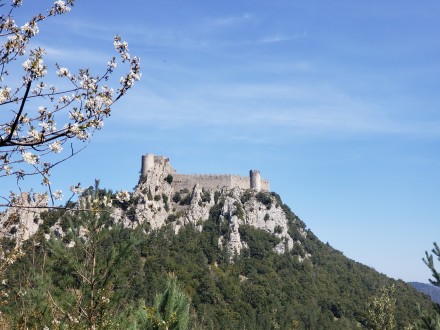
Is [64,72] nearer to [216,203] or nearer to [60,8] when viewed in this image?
[60,8]

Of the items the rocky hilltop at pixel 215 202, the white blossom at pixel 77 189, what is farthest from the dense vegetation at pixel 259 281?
the white blossom at pixel 77 189

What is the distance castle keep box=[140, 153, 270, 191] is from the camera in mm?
72812

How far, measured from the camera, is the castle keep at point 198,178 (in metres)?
72.8

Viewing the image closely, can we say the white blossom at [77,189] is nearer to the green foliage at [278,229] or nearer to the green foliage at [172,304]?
the green foliage at [172,304]

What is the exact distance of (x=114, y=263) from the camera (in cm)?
1294

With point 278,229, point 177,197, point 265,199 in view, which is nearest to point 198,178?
point 177,197

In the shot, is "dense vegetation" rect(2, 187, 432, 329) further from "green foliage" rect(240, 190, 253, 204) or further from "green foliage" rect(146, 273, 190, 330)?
"green foliage" rect(146, 273, 190, 330)

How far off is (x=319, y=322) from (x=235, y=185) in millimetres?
26752

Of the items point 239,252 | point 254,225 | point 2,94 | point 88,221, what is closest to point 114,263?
point 88,221

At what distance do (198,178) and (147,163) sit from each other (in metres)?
9.22

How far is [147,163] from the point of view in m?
72.8

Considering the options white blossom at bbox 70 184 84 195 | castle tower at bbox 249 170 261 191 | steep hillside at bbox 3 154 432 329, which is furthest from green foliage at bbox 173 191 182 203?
white blossom at bbox 70 184 84 195

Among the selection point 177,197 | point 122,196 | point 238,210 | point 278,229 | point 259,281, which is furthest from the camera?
point 278,229

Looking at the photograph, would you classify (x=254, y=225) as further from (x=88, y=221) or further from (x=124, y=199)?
(x=124, y=199)
